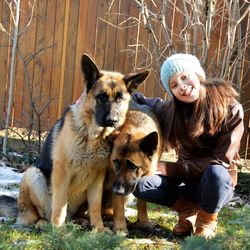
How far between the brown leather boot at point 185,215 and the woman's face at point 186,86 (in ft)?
3.34

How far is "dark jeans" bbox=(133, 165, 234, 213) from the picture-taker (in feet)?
13.1

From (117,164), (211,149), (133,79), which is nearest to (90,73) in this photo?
(133,79)

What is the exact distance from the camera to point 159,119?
4.67 m

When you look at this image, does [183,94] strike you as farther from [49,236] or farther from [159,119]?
[49,236]

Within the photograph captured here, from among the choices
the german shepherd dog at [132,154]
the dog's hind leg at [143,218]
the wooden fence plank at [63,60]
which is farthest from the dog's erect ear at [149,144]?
the wooden fence plank at [63,60]

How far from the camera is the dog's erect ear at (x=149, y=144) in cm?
408

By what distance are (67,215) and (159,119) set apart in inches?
47.4

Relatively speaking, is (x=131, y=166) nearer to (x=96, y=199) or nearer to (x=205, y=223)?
(x=96, y=199)

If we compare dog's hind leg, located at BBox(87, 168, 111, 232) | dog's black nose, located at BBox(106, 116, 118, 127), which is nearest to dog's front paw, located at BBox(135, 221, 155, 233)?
dog's hind leg, located at BBox(87, 168, 111, 232)

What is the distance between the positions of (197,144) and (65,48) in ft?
15.8

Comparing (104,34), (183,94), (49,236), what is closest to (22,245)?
(49,236)

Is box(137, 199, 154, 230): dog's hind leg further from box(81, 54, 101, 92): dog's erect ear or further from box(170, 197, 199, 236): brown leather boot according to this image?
box(81, 54, 101, 92): dog's erect ear

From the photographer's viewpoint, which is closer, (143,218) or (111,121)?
(111,121)

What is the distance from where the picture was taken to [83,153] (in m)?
4.10
